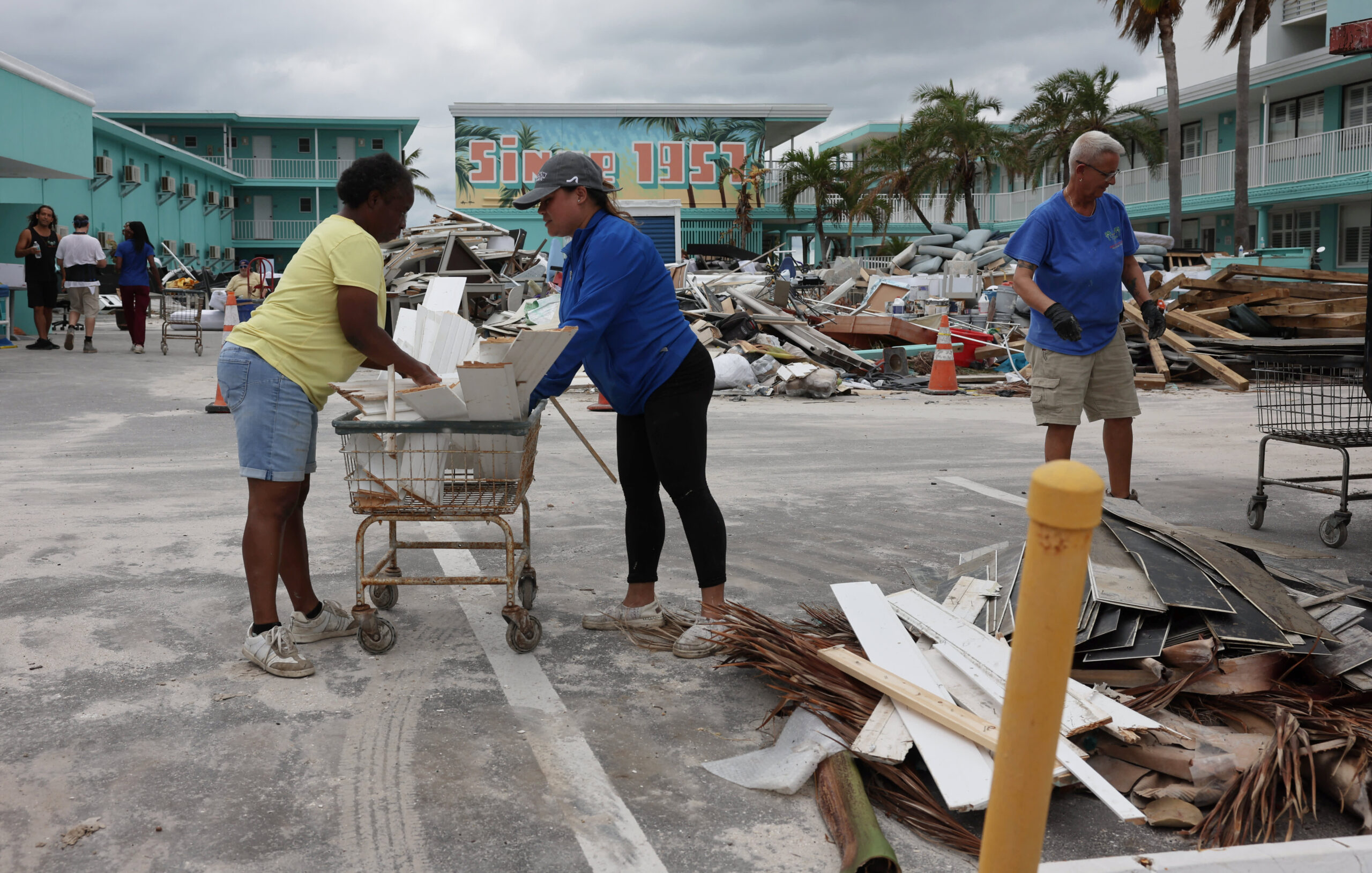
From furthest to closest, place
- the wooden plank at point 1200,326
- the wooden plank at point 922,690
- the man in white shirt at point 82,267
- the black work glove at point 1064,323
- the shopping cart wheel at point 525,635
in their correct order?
the man in white shirt at point 82,267, the wooden plank at point 1200,326, the black work glove at point 1064,323, the shopping cart wheel at point 525,635, the wooden plank at point 922,690

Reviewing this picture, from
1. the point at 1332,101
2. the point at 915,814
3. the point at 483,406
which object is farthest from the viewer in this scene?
the point at 1332,101

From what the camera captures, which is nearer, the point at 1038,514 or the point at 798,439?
the point at 1038,514

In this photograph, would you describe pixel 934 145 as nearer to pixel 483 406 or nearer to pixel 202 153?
pixel 202 153

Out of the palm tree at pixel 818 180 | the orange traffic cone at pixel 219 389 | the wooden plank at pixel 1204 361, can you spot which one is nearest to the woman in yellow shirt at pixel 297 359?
the orange traffic cone at pixel 219 389

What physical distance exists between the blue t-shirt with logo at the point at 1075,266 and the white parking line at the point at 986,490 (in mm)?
1488

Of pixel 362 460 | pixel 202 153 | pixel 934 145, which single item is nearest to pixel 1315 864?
pixel 362 460

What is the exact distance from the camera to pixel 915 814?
10.1 ft

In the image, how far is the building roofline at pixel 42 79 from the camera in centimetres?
1884

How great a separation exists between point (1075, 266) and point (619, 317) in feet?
9.87

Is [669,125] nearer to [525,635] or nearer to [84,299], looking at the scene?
[84,299]

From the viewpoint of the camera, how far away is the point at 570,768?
3385 millimetres

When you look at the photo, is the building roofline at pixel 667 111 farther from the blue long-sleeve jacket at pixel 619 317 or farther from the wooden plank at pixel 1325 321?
the blue long-sleeve jacket at pixel 619 317

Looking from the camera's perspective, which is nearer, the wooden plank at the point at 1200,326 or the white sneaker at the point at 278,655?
the white sneaker at the point at 278,655

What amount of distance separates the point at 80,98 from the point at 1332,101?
34448 millimetres
